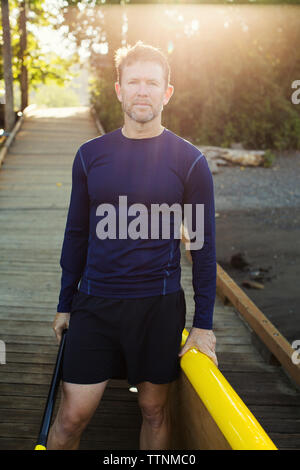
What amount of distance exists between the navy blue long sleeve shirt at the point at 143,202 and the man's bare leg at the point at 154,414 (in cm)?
38

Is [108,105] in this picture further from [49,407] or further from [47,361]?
[49,407]

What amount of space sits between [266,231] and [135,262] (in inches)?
397

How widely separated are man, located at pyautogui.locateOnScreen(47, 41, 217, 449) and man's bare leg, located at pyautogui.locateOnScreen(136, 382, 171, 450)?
1cm

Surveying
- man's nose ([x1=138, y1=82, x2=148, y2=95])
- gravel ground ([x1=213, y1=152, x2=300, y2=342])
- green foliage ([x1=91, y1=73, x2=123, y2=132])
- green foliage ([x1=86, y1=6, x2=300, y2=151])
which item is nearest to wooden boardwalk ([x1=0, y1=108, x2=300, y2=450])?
gravel ground ([x1=213, y1=152, x2=300, y2=342])

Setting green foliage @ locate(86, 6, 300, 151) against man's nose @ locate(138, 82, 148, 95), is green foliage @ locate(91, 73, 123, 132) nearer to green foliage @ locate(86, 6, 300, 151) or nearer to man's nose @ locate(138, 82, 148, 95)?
green foliage @ locate(86, 6, 300, 151)

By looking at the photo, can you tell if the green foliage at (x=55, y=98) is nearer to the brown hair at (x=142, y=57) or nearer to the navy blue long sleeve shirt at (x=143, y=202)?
the brown hair at (x=142, y=57)

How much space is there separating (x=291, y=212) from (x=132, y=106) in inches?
478

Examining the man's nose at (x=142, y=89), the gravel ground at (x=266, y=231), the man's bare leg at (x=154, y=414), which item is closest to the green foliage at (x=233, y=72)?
the gravel ground at (x=266, y=231)

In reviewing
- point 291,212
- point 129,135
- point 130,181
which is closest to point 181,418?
point 130,181

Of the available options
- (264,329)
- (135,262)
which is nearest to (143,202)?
(135,262)

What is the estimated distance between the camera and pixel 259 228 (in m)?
12.0

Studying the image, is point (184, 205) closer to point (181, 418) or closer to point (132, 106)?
point (132, 106)

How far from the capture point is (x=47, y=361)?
3.72m

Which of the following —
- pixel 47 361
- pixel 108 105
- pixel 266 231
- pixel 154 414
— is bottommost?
pixel 266 231
